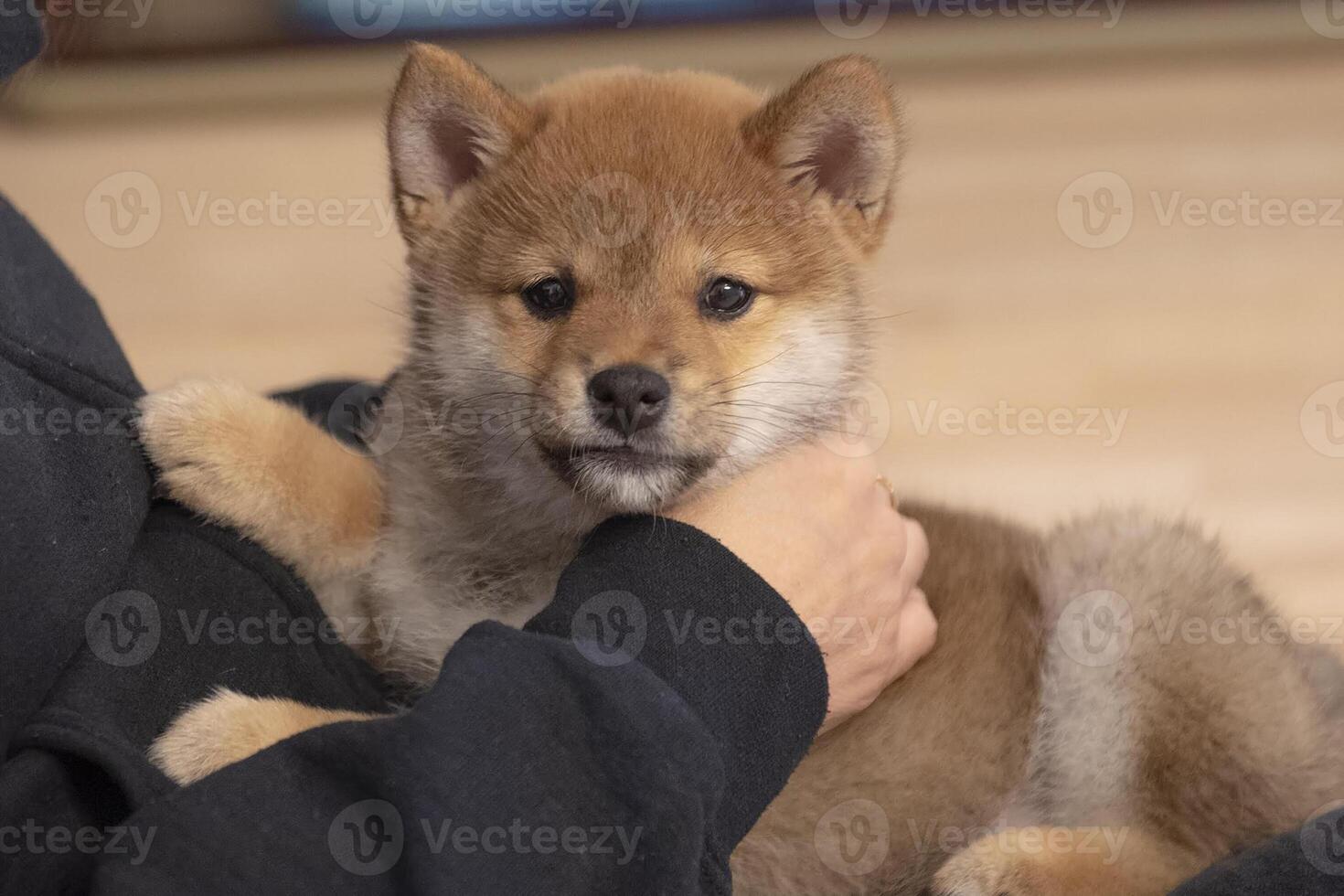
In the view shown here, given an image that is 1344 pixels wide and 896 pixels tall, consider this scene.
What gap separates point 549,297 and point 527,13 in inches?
139

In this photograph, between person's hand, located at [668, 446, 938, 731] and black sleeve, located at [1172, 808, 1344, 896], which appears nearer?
black sleeve, located at [1172, 808, 1344, 896]

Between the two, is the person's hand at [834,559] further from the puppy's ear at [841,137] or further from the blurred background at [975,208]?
the blurred background at [975,208]

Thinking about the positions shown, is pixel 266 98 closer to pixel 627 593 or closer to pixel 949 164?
pixel 949 164

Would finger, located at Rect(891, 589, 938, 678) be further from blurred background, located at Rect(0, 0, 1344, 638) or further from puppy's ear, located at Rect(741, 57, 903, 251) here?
blurred background, located at Rect(0, 0, 1344, 638)

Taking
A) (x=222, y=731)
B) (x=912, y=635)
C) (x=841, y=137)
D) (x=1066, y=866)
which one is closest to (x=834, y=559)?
(x=912, y=635)

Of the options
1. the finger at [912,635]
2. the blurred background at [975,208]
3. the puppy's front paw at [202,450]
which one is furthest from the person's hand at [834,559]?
the blurred background at [975,208]

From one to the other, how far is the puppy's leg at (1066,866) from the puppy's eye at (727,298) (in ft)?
2.32

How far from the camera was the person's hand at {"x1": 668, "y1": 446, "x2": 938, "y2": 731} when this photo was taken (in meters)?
1.41

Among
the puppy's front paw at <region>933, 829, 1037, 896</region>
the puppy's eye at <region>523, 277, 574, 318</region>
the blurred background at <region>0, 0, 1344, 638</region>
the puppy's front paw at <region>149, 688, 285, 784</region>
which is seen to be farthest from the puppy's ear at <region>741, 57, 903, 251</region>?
the blurred background at <region>0, 0, 1344, 638</region>

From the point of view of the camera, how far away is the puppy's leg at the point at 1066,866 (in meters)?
1.37

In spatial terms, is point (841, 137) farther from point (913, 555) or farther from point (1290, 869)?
point (1290, 869)

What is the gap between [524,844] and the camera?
38.9 inches

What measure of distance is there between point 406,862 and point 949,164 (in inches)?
150

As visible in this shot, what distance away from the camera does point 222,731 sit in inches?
46.4
